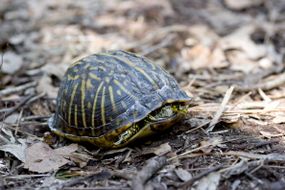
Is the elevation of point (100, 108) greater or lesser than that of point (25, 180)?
greater

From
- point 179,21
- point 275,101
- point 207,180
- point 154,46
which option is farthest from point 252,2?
point 207,180

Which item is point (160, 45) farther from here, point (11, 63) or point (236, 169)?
point (236, 169)

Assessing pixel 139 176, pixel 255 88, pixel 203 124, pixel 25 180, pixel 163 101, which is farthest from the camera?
pixel 255 88

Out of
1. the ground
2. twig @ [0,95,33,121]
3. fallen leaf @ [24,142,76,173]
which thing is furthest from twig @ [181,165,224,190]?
twig @ [0,95,33,121]

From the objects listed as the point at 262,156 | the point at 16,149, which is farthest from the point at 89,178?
Answer: the point at 262,156

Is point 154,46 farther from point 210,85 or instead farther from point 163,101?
point 163,101

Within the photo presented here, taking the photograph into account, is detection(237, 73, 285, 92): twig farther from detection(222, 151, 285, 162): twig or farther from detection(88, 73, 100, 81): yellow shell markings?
detection(88, 73, 100, 81): yellow shell markings

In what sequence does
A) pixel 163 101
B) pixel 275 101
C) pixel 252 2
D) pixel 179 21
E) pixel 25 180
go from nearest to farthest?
pixel 25 180 < pixel 163 101 < pixel 275 101 < pixel 179 21 < pixel 252 2

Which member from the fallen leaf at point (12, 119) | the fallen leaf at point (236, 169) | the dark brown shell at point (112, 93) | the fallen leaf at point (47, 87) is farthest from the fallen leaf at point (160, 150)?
the fallen leaf at point (47, 87)
